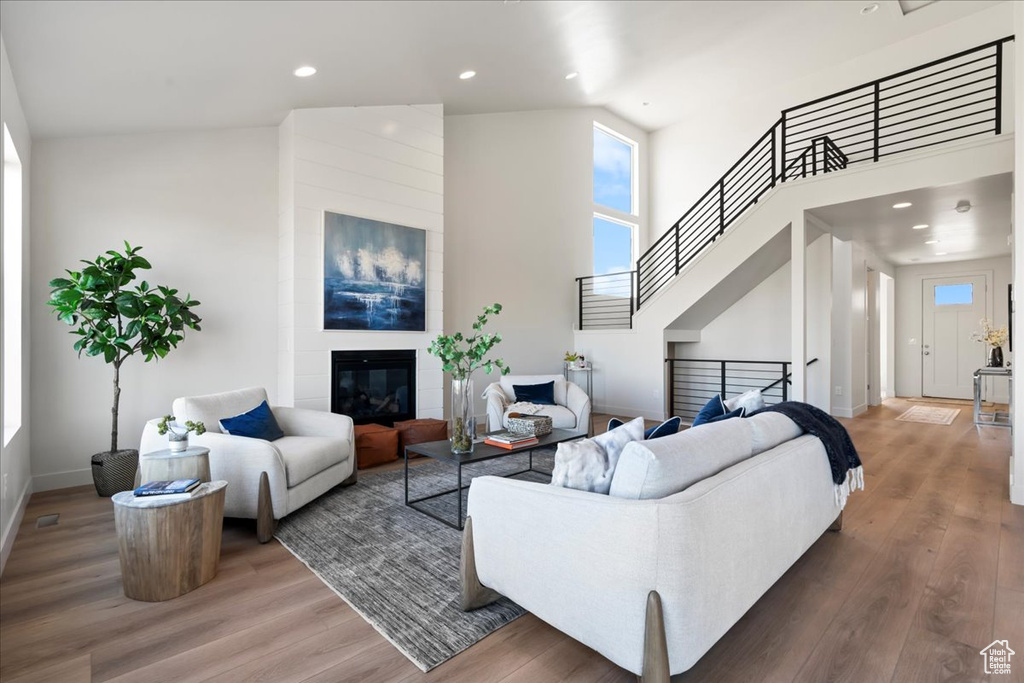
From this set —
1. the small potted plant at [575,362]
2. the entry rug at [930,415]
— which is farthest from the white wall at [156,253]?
the entry rug at [930,415]

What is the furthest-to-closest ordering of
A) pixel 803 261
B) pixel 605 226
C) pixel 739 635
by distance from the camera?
pixel 605 226, pixel 803 261, pixel 739 635

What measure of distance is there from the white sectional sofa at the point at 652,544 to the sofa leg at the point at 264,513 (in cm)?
142

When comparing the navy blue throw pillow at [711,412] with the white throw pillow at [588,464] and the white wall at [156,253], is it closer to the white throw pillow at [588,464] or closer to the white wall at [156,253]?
the white throw pillow at [588,464]

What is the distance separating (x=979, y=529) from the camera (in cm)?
298

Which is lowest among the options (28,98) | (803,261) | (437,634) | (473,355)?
(437,634)

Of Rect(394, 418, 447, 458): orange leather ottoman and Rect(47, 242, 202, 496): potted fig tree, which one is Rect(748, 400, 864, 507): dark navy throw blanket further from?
Rect(47, 242, 202, 496): potted fig tree

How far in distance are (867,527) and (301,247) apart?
191 inches

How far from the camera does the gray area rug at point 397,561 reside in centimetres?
199

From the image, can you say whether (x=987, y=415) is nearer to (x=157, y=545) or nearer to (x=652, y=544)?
(x=652, y=544)

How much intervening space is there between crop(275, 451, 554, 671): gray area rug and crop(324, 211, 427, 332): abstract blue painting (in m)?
1.77

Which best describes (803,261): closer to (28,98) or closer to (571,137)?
(571,137)

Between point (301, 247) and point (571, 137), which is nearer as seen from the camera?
point (301, 247)

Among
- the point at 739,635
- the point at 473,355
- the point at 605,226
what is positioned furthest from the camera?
the point at 605,226

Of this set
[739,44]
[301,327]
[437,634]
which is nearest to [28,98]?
[301,327]
